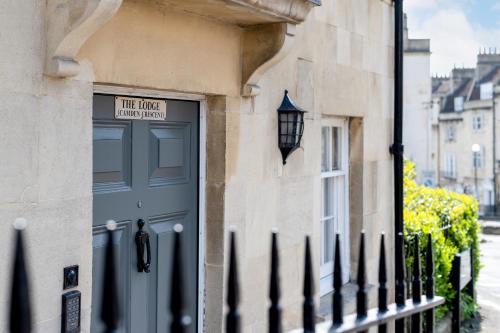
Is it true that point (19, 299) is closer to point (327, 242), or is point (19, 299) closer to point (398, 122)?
point (327, 242)

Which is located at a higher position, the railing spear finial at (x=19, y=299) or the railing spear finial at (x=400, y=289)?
the railing spear finial at (x=19, y=299)

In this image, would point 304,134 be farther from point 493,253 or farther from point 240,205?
point 493,253

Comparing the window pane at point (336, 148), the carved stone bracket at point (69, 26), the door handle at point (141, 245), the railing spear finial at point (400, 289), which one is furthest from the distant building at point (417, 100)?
the carved stone bracket at point (69, 26)

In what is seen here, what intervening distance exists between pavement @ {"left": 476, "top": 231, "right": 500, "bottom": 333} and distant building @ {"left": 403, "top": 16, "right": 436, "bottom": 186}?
17482 mm

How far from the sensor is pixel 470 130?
47.6 meters

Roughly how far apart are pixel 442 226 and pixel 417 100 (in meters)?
32.3

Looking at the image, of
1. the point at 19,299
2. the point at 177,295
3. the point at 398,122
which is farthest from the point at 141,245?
the point at 398,122

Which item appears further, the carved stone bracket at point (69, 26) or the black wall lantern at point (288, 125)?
the black wall lantern at point (288, 125)

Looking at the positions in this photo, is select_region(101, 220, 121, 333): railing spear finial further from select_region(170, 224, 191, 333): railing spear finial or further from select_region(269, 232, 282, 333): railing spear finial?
select_region(269, 232, 282, 333): railing spear finial

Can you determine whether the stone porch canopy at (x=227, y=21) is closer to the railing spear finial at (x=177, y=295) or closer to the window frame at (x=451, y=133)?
the railing spear finial at (x=177, y=295)

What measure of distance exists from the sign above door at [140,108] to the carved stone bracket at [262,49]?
70cm

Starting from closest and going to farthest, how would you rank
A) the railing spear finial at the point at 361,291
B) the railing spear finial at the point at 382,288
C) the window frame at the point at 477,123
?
1. the railing spear finial at the point at 361,291
2. the railing spear finial at the point at 382,288
3. the window frame at the point at 477,123

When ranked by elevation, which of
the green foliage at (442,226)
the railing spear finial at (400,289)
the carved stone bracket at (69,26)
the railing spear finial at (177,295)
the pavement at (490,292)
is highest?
the carved stone bracket at (69,26)

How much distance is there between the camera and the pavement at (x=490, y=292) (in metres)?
9.54
